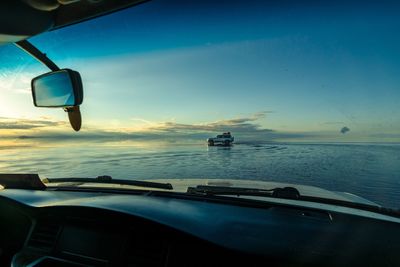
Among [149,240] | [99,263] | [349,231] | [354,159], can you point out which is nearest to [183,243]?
[149,240]

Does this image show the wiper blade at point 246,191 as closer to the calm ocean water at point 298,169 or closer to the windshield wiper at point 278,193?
the windshield wiper at point 278,193

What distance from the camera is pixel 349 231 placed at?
81.4 inches

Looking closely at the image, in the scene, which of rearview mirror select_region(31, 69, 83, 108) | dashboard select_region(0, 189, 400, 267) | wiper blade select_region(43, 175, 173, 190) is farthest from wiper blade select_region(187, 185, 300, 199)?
rearview mirror select_region(31, 69, 83, 108)

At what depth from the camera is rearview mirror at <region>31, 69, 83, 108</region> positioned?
2.49m

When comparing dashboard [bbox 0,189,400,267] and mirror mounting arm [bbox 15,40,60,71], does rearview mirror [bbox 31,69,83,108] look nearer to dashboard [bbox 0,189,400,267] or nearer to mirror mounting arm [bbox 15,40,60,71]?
mirror mounting arm [bbox 15,40,60,71]

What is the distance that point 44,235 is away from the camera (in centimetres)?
267

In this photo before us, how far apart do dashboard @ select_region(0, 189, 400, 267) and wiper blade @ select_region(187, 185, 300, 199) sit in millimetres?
172

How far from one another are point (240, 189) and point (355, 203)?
2.93 feet

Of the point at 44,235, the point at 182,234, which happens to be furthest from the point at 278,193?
the point at 44,235

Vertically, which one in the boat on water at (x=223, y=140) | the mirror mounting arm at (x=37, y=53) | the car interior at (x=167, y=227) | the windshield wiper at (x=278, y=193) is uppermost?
the mirror mounting arm at (x=37, y=53)

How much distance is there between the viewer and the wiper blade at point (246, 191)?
108 inches

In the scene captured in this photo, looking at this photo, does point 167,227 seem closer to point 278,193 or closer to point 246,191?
point 246,191

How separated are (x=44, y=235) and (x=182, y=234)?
1318mm

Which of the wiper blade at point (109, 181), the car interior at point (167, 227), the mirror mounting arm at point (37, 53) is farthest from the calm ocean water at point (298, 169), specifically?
the mirror mounting arm at point (37, 53)
